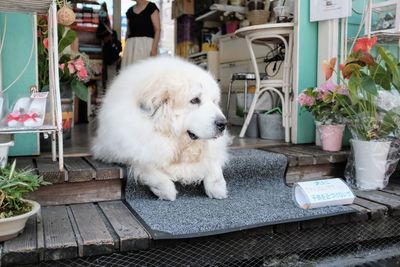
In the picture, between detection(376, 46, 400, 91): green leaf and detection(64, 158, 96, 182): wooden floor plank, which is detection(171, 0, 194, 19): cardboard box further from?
detection(64, 158, 96, 182): wooden floor plank

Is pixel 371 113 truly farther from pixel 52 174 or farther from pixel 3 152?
pixel 3 152

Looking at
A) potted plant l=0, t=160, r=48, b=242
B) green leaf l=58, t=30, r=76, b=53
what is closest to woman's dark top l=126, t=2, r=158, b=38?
green leaf l=58, t=30, r=76, b=53

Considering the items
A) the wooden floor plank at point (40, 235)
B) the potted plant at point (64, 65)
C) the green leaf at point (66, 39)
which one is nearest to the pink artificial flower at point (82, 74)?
the potted plant at point (64, 65)

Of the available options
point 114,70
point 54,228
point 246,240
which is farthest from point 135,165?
point 114,70

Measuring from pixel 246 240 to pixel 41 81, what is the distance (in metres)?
1.64

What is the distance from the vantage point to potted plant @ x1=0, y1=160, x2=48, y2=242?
142cm

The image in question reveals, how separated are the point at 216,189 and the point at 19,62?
1329mm

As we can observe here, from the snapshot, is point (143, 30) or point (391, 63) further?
point (143, 30)

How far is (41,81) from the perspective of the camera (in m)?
2.54

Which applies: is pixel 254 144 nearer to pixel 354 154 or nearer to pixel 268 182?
pixel 268 182

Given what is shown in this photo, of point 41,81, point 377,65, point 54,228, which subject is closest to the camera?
point 54,228

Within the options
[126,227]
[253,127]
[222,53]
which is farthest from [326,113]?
[222,53]

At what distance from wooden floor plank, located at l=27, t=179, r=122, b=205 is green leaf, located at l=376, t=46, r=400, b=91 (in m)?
1.55

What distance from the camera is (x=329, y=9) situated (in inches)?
105
